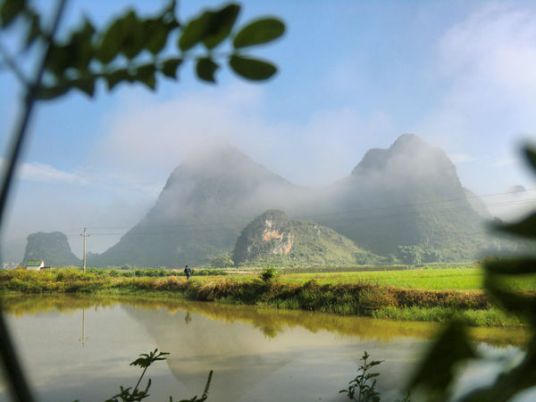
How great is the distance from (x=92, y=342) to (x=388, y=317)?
5589mm

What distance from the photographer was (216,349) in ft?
25.5

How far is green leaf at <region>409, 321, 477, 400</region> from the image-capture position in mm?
96

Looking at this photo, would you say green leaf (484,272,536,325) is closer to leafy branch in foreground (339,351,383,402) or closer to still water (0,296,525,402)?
leafy branch in foreground (339,351,383,402)

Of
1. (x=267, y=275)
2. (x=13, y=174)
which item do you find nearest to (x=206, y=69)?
(x=13, y=174)

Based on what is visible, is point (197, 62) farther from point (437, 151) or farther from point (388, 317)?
point (437, 151)

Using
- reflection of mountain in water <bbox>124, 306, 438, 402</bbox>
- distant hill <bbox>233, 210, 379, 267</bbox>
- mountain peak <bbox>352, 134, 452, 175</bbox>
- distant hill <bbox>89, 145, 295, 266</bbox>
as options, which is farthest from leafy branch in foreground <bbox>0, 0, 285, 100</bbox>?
mountain peak <bbox>352, 134, 452, 175</bbox>

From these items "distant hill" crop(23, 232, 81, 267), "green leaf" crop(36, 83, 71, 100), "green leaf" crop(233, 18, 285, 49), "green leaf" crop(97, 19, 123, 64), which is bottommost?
"green leaf" crop(36, 83, 71, 100)

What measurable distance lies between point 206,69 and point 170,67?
24 mm

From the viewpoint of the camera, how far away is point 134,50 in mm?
254

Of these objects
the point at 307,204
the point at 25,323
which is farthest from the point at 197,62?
the point at 307,204

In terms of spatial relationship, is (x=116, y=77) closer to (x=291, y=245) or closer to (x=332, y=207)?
(x=291, y=245)

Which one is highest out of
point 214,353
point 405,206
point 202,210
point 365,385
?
point 202,210

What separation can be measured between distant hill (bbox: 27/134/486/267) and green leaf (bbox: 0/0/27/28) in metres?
56.7

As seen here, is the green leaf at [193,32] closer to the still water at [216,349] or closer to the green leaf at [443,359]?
the green leaf at [443,359]
